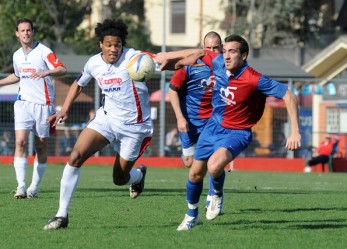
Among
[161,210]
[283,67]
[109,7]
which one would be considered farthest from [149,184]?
[109,7]

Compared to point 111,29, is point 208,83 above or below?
below

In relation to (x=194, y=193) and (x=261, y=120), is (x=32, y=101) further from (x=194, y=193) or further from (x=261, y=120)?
(x=261, y=120)

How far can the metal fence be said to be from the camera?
27.1 m

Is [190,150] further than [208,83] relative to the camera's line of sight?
Yes

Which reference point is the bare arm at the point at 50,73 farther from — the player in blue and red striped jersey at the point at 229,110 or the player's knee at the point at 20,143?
the player in blue and red striped jersey at the point at 229,110

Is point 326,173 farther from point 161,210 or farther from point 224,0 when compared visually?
point 224,0

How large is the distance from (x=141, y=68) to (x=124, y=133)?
2.87ft

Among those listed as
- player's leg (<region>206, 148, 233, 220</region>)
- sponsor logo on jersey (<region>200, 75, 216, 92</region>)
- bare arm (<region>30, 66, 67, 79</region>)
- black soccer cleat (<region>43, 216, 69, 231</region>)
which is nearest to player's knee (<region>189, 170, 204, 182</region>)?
player's leg (<region>206, 148, 233, 220</region>)

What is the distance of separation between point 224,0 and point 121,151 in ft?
116

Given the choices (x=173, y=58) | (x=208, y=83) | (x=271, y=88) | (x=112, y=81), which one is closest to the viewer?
(x=271, y=88)

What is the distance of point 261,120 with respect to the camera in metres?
27.8

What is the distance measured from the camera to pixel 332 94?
2830 cm

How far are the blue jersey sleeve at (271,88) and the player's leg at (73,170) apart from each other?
1685 millimetres

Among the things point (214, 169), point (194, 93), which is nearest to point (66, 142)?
point (194, 93)
